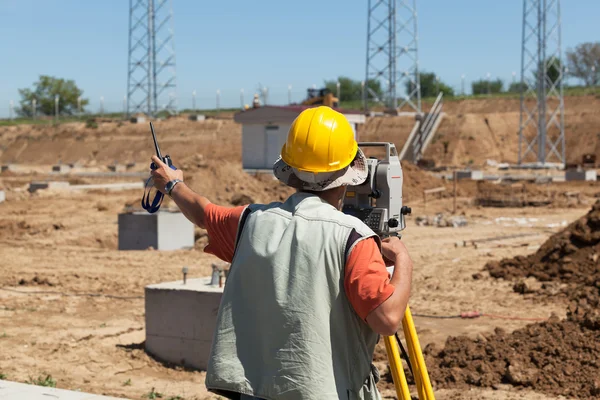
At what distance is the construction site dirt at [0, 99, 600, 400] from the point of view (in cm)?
663

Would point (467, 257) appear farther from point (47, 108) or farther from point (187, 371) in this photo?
point (47, 108)

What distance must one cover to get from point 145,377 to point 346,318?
5.13m

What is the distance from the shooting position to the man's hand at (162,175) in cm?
279

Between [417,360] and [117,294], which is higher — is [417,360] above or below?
above

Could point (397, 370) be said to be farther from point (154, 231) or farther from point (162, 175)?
point (154, 231)

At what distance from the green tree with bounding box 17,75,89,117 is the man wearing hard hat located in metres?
73.9

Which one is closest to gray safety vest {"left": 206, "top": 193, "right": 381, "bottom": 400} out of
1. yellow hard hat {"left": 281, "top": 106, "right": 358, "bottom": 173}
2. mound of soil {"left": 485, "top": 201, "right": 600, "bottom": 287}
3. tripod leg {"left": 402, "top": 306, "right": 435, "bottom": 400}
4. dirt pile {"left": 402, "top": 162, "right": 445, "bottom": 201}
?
yellow hard hat {"left": 281, "top": 106, "right": 358, "bottom": 173}

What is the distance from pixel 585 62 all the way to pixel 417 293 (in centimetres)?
6286

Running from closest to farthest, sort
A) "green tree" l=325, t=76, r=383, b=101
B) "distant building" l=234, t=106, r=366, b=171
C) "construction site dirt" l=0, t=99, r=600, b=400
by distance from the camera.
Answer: "construction site dirt" l=0, t=99, r=600, b=400 < "distant building" l=234, t=106, r=366, b=171 < "green tree" l=325, t=76, r=383, b=101

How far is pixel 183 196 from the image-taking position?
8.86 feet

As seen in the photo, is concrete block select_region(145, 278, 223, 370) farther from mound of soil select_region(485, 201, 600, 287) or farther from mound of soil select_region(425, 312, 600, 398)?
mound of soil select_region(485, 201, 600, 287)

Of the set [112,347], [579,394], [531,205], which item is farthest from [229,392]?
[531,205]

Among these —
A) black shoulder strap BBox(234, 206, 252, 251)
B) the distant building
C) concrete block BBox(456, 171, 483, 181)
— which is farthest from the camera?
the distant building

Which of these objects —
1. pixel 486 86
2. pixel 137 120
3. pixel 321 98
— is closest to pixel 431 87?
pixel 486 86
